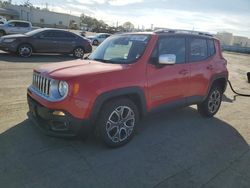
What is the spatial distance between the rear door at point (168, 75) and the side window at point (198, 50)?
0.88 ft

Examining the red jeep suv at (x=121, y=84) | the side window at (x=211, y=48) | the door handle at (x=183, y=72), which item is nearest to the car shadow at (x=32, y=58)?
the red jeep suv at (x=121, y=84)

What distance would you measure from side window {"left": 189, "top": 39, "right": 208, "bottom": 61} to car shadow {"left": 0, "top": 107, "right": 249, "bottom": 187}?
150 centimetres

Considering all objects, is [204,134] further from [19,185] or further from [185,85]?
[19,185]

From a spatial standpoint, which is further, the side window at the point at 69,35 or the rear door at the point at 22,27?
the rear door at the point at 22,27

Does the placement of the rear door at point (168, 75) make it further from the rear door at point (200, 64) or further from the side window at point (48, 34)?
the side window at point (48, 34)

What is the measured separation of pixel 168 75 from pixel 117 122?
1.30m

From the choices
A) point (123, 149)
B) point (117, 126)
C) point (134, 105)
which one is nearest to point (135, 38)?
point (134, 105)

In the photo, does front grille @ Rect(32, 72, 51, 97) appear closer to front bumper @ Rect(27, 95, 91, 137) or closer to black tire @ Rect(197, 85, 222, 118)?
front bumper @ Rect(27, 95, 91, 137)

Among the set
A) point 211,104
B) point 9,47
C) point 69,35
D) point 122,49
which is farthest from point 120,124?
point 69,35

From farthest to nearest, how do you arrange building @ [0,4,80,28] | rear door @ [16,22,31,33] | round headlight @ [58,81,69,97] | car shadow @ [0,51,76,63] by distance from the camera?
building @ [0,4,80,28] < rear door @ [16,22,31,33] < car shadow @ [0,51,76,63] < round headlight @ [58,81,69,97]

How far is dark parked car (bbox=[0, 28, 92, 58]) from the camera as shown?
1317cm

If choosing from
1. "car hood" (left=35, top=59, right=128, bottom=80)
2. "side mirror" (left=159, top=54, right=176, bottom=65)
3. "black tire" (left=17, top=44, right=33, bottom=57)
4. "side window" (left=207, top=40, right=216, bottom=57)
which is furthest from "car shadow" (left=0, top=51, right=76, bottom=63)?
"side mirror" (left=159, top=54, right=176, bottom=65)

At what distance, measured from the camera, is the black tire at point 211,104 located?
6.07 m

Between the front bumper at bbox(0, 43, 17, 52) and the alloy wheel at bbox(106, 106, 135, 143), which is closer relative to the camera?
the alloy wheel at bbox(106, 106, 135, 143)
